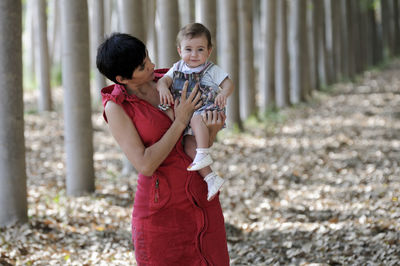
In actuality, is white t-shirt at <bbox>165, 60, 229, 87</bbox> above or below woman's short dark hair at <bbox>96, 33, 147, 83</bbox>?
below

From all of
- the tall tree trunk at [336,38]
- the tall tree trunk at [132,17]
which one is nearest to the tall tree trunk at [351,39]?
the tall tree trunk at [336,38]

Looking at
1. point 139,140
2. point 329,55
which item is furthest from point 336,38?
point 139,140

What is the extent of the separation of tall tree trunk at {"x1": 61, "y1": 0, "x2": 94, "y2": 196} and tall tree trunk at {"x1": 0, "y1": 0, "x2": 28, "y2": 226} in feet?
4.67

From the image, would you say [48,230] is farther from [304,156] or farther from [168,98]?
[304,156]

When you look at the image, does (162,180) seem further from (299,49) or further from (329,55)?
(329,55)

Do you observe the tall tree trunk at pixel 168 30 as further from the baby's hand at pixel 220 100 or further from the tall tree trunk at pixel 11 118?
the baby's hand at pixel 220 100

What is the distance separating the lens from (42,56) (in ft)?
46.4

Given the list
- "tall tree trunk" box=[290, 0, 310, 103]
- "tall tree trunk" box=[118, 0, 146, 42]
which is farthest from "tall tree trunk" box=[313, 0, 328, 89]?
"tall tree trunk" box=[118, 0, 146, 42]

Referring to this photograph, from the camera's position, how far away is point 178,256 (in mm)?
3033

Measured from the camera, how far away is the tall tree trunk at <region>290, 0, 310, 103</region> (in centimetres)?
1748

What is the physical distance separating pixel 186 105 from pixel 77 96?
191 inches

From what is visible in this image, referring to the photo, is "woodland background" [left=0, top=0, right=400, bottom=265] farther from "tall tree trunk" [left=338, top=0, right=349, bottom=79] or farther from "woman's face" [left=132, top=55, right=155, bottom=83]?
"tall tree trunk" [left=338, top=0, right=349, bottom=79]

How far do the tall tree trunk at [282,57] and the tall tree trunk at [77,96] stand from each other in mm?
10150

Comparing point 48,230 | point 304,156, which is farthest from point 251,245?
point 304,156
